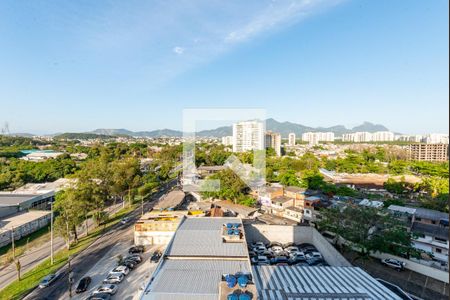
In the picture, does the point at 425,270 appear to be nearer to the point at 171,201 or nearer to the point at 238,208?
the point at 238,208

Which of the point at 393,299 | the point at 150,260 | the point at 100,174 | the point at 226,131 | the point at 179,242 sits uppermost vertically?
the point at 226,131

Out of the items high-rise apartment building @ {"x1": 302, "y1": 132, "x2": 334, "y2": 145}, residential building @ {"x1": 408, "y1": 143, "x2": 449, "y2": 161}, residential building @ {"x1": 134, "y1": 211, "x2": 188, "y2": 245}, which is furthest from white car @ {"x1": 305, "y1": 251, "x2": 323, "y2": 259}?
high-rise apartment building @ {"x1": 302, "y1": 132, "x2": 334, "y2": 145}

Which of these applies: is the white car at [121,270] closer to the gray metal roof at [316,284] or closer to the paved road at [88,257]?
the paved road at [88,257]

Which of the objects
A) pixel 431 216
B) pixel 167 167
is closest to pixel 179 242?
pixel 431 216

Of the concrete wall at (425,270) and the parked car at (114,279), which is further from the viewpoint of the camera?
the concrete wall at (425,270)

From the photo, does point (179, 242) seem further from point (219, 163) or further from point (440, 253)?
point (219, 163)

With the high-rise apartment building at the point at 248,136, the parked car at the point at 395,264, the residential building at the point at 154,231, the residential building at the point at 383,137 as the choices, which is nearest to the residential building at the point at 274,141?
the high-rise apartment building at the point at 248,136
